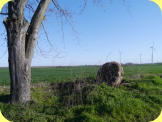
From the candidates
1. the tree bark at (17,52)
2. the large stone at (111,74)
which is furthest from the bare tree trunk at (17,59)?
the large stone at (111,74)

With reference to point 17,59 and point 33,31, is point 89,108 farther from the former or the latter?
point 33,31

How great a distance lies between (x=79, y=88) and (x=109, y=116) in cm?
183

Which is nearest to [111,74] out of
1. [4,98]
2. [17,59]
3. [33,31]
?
[33,31]

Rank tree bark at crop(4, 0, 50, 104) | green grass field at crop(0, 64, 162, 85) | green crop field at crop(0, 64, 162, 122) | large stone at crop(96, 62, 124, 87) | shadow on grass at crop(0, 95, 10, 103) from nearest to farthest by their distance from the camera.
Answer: green crop field at crop(0, 64, 162, 122)
tree bark at crop(4, 0, 50, 104)
shadow on grass at crop(0, 95, 10, 103)
green grass field at crop(0, 64, 162, 85)
large stone at crop(96, 62, 124, 87)

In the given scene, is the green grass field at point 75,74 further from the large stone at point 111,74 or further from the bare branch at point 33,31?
the bare branch at point 33,31

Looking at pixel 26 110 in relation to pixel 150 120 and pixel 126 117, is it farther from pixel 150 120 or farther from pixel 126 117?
pixel 150 120

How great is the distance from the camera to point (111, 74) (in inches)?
260

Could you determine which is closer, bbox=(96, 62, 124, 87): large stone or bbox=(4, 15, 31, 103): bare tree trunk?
bbox=(4, 15, 31, 103): bare tree trunk

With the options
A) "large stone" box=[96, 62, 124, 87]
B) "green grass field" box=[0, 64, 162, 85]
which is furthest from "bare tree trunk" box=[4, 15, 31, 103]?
"large stone" box=[96, 62, 124, 87]

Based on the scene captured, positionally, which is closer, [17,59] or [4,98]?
[17,59]

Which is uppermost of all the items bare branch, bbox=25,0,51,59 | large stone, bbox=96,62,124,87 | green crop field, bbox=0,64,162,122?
bare branch, bbox=25,0,51,59

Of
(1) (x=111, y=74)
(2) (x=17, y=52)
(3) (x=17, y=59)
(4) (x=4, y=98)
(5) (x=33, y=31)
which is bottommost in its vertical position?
(4) (x=4, y=98)

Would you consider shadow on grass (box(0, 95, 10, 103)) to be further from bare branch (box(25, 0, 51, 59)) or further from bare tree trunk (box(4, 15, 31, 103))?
bare branch (box(25, 0, 51, 59))

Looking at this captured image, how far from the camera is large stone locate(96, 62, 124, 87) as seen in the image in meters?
6.35
